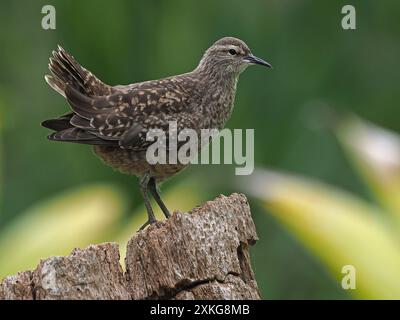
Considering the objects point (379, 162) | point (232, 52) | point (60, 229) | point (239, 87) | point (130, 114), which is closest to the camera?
point (379, 162)

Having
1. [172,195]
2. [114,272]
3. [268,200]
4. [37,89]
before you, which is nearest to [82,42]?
[37,89]

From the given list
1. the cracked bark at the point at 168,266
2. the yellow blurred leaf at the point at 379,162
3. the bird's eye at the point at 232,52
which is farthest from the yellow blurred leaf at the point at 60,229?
the cracked bark at the point at 168,266

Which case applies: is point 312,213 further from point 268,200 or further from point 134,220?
point 134,220

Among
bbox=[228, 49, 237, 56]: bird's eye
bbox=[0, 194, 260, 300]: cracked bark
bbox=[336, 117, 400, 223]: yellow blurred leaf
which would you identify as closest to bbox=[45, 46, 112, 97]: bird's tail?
bbox=[228, 49, 237, 56]: bird's eye

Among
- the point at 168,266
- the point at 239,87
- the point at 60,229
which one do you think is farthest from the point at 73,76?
the point at 239,87

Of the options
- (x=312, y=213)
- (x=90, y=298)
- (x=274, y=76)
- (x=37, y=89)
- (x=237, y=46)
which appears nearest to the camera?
(x=90, y=298)

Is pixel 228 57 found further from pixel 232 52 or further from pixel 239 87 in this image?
pixel 239 87
